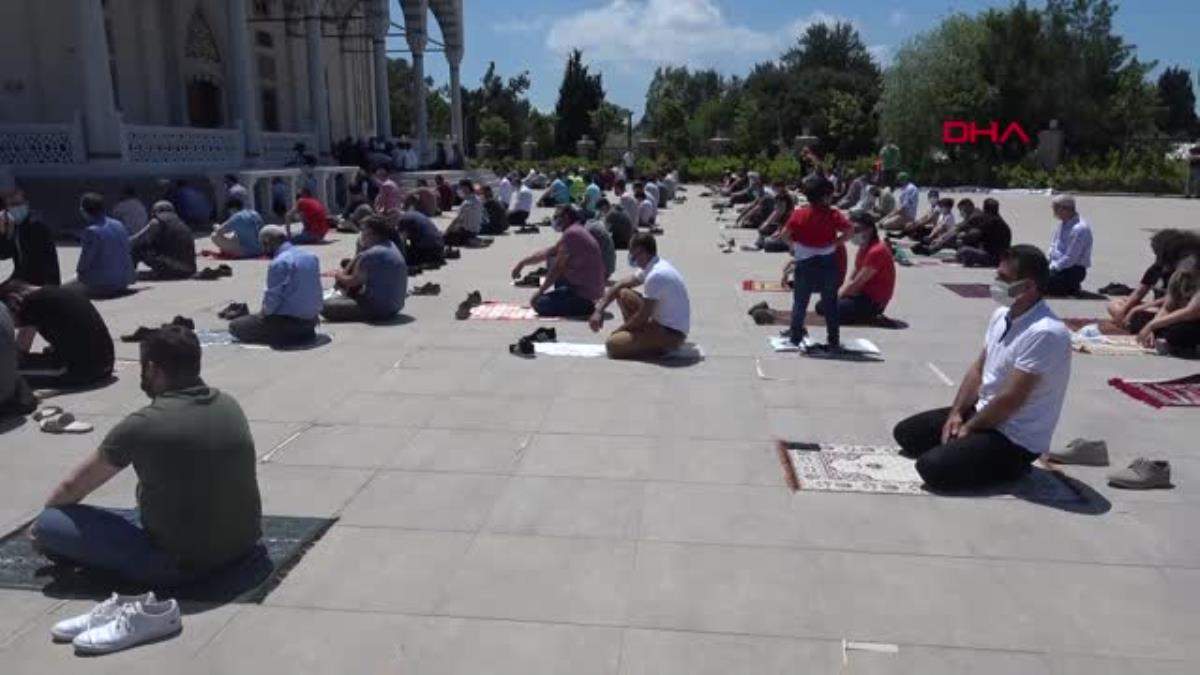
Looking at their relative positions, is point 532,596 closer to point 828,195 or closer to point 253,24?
point 828,195

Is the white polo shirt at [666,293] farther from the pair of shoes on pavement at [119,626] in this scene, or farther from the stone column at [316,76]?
the stone column at [316,76]

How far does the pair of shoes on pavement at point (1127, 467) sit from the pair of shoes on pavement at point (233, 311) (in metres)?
8.20

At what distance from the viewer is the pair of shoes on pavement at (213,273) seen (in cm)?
1419

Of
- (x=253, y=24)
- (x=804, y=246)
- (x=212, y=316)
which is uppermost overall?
(x=253, y=24)

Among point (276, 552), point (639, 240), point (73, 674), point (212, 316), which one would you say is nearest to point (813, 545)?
point (276, 552)

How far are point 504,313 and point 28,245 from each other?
4745 mm

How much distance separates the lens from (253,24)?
29.7 metres

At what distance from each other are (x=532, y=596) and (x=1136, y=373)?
656cm

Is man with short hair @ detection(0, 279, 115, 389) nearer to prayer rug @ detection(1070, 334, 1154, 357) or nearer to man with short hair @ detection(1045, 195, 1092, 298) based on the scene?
prayer rug @ detection(1070, 334, 1154, 357)

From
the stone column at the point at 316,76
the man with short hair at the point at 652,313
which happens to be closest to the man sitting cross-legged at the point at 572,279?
the man with short hair at the point at 652,313

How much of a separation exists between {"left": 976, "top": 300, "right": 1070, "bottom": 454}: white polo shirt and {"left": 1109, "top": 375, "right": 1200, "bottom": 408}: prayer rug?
2.64 m

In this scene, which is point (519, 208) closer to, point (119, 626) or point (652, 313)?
point (652, 313)

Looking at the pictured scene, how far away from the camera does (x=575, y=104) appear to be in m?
68.8

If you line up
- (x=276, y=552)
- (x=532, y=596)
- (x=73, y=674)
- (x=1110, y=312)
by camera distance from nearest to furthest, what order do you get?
1. (x=73, y=674)
2. (x=532, y=596)
3. (x=276, y=552)
4. (x=1110, y=312)
